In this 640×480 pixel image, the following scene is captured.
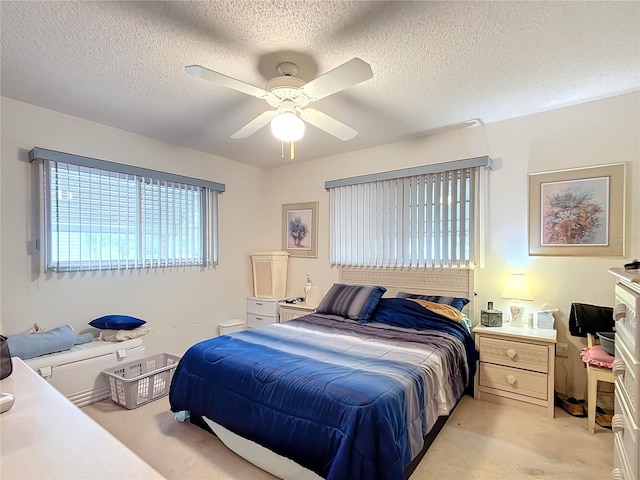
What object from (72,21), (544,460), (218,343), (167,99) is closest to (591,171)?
(544,460)

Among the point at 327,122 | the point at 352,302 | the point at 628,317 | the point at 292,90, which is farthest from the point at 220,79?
the point at 352,302

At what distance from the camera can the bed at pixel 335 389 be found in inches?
59.4

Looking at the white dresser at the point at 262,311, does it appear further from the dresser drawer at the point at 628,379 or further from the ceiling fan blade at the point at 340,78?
the dresser drawer at the point at 628,379

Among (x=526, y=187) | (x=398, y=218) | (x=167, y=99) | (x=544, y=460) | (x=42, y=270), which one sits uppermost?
(x=167, y=99)

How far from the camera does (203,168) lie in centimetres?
402

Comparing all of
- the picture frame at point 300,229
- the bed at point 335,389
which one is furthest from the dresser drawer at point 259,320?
the bed at point 335,389

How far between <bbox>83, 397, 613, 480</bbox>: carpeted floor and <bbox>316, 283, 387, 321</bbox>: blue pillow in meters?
1.10

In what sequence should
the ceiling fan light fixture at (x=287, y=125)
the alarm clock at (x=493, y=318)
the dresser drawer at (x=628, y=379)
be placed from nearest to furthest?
the dresser drawer at (x=628, y=379) < the ceiling fan light fixture at (x=287, y=125) < the alarm clock at (x=493, y=318)

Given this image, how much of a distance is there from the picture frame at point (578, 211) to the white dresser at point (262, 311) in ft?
9.44

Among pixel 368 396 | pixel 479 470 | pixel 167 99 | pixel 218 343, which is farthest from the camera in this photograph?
pixel 167 99

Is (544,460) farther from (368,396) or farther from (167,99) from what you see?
(167,99)

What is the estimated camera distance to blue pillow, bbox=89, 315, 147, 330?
9.49 feet

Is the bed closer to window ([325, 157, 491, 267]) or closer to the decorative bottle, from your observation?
window ([325, 157, 491, 267])

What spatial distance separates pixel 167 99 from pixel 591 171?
346 cm
